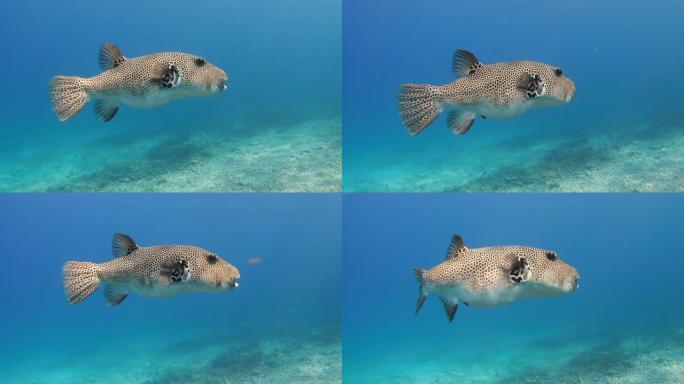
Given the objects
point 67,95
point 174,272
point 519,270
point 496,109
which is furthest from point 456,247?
point 67,95

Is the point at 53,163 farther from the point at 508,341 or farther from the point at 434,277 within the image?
the point at 508,341

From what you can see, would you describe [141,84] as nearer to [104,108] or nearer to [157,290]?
[104,108]

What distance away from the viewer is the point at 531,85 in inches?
251

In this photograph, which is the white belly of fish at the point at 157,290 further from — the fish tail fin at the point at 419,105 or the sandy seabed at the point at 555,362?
the sandy seabed at the point at 555,362

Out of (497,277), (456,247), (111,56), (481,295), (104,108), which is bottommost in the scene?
(481,295)

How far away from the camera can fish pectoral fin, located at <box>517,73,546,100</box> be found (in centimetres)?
637

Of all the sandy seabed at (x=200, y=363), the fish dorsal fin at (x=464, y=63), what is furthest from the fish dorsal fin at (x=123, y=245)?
the sandy seabed at (x=200, y=363)

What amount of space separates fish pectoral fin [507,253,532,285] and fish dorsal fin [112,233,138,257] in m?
4.11

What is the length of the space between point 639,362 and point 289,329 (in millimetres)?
7603

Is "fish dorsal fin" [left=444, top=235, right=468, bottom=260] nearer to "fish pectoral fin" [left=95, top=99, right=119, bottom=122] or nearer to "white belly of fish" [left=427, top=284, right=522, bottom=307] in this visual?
"white belly of fish" [left=427, top=284, right=522, bottom=307]

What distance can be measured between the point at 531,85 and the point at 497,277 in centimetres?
209

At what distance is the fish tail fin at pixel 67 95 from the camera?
6602 mm

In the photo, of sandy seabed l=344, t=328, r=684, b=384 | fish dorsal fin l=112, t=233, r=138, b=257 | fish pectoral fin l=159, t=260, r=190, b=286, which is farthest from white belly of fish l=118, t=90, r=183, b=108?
sandy seabed l=344, t=328, r=684, b=384

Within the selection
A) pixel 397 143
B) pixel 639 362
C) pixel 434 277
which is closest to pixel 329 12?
pixel 397 143
